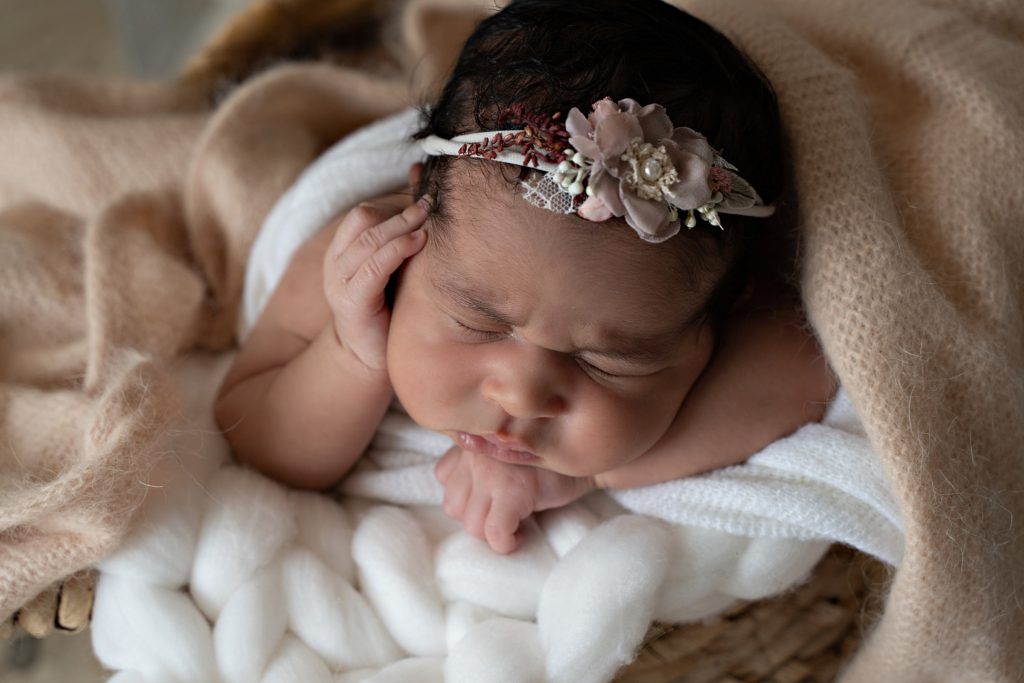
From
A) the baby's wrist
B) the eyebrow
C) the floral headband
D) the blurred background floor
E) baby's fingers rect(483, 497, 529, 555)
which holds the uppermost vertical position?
the floral headband

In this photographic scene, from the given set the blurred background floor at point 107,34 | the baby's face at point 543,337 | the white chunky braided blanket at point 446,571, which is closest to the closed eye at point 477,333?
the baby's face at point 543,337

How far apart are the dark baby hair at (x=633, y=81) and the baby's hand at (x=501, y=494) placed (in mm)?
233

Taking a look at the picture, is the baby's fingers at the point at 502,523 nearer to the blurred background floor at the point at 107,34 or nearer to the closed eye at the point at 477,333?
the closed eye at the point at 477,333

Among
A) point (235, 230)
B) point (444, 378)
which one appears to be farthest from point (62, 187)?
point (444, 378)

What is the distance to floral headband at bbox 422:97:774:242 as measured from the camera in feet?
2.47

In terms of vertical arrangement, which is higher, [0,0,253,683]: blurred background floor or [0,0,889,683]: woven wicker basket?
[0,0,889,683]: woven wicker basket

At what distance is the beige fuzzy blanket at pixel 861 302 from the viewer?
884mm

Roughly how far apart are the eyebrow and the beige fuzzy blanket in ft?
0.56

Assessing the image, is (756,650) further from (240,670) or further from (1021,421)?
(240,670)

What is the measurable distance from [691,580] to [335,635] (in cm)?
34

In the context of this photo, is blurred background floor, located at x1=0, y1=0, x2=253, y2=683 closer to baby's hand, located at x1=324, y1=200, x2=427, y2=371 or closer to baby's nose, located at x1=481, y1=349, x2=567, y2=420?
baby's hand, located at x1=324, y1=200, x2=427, y2=371

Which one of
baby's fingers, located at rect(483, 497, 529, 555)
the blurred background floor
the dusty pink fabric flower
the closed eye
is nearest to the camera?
the dusty pink fabric flower

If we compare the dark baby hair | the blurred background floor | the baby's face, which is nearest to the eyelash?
the baby's face

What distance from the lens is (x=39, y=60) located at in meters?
2.26
